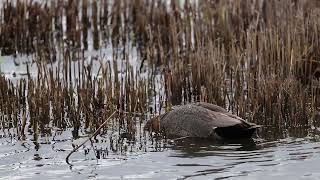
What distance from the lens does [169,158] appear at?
634 centimetres

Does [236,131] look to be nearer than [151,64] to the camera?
Yes

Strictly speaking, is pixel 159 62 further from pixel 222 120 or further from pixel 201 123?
pixel 222 120

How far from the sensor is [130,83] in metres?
8.27

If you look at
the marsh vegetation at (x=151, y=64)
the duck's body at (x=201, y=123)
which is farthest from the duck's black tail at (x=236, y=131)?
the marsh vegetation at (x=151, y=64)

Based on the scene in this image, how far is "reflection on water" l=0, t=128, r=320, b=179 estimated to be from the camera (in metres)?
5.83

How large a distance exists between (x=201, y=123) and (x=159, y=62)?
3323 mm

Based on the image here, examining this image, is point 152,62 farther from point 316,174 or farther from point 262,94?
point 316,174

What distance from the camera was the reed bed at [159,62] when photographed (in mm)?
7500

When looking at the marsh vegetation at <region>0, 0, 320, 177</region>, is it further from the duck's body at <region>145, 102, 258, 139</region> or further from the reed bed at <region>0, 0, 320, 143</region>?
the duck's body at <region>145, 102, 258, 139</region>

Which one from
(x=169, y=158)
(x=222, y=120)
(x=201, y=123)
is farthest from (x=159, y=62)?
(x=169, y=158)

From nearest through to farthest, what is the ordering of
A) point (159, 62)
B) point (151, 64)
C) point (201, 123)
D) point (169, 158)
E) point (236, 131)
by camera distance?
1. point (169, 158)
2. point (236, 131)
3. point (201, 123)
4. point (151, 64)
5. point (159, 62)

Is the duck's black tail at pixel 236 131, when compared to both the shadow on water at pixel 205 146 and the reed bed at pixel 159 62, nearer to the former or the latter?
the shadow on water at pixel 205 146

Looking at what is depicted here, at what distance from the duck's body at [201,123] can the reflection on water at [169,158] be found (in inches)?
3.7

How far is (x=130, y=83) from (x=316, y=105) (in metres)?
2.05
